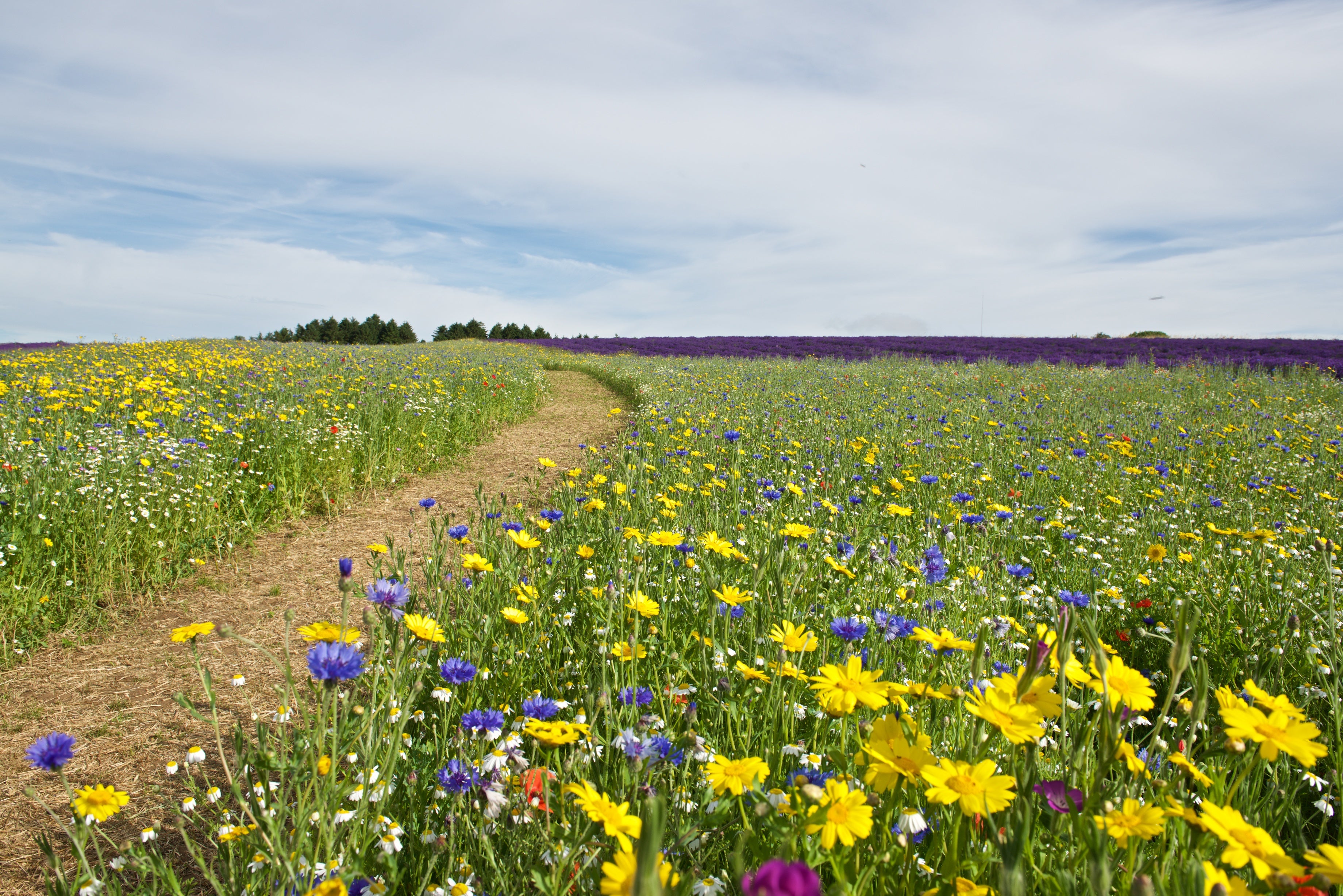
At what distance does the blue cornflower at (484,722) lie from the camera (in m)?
1.47

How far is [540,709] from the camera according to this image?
148 cm

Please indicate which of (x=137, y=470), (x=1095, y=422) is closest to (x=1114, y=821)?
(x=137, y=470)

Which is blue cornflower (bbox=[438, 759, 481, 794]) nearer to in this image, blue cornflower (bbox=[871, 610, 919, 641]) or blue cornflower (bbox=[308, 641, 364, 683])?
blue cornflower (bbox=[308, 641, 364, 683])

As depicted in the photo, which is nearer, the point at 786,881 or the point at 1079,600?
the point at 786,881

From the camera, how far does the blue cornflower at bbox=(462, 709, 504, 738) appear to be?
4.82 ft

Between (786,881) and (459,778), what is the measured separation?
110cm

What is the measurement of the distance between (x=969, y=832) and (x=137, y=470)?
495 cm

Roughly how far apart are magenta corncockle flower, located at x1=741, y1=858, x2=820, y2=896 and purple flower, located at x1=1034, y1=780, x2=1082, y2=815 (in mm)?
764

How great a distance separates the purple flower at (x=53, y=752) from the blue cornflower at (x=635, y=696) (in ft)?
3.41

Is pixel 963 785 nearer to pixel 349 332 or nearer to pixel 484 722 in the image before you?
pixel 484 722

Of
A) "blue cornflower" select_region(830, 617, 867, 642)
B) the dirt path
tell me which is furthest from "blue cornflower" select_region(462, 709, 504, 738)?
"blue cornflower" select_region(830, 617, 867, 642)

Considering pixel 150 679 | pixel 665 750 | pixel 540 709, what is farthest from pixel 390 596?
pixel 150 679

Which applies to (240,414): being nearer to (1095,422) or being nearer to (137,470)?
(137,470)

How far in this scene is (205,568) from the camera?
3.93 meters
